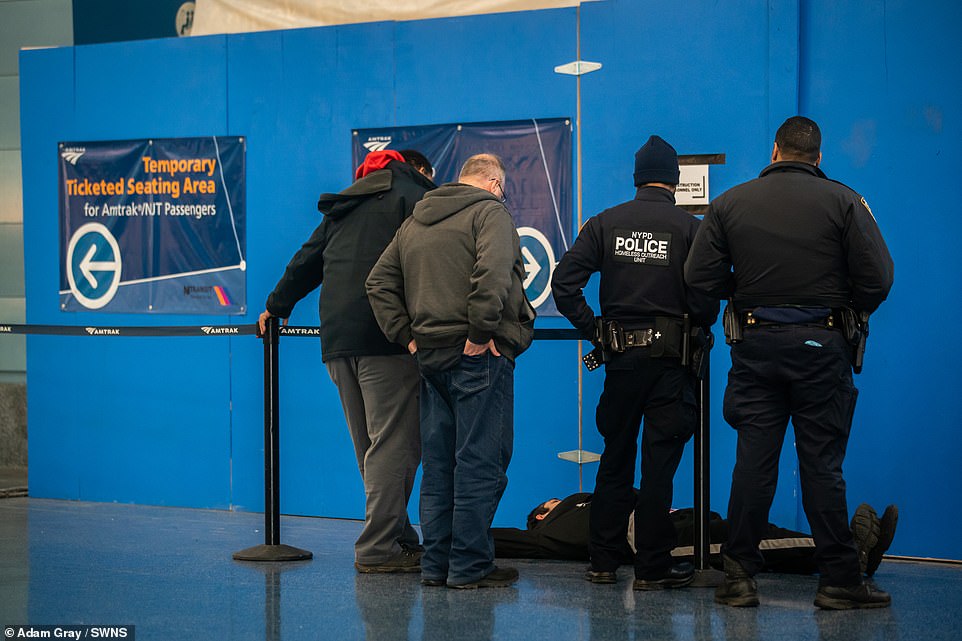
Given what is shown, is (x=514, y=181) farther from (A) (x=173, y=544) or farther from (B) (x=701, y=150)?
(A) (x=173, y=544)

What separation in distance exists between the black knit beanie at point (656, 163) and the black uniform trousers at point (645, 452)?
0.71 metres

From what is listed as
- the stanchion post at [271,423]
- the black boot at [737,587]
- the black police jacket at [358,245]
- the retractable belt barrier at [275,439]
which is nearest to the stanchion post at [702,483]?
the retractable belt barrier at [275,439]

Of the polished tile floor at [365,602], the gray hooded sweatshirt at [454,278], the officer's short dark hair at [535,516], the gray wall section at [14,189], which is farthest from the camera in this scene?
the gray wall section at [14,189]

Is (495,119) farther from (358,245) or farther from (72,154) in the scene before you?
(72,154)

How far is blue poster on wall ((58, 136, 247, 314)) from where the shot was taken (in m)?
7.06

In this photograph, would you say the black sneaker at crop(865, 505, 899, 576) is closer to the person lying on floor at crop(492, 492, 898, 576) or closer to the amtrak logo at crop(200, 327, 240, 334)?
the person lying on floor at crop(492, 492, 898, 576)

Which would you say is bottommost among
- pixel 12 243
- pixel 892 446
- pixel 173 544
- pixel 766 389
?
pixel 173 544

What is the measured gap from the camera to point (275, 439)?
18.6ft

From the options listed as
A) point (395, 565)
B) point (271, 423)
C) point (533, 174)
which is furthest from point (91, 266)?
point (395, 565)

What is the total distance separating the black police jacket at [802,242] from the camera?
14.7 feet

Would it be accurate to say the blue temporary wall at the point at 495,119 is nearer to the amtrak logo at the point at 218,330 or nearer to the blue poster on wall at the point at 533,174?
the blue poster on wall at the point at 533,174

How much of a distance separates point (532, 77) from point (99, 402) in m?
3.16

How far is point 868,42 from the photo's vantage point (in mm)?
5715

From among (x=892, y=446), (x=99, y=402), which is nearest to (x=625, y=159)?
(x=892, y=446)
